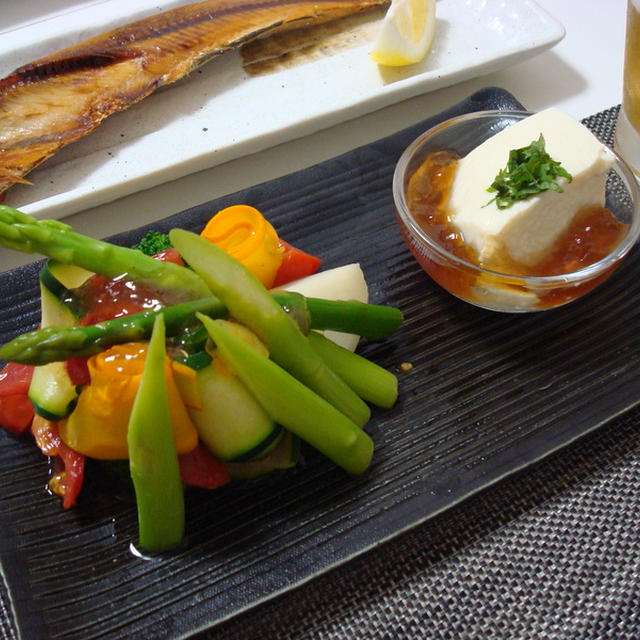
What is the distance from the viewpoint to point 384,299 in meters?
2.02

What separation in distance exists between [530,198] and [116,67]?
71.9 inches

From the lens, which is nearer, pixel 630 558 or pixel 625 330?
pixel 630 558

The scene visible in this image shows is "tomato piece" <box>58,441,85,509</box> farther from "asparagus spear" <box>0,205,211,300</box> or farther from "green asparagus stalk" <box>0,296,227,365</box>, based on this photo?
"asparagus spear" <box>0,205,211,300</box>

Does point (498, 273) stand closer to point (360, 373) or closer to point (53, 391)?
point (360, 373)

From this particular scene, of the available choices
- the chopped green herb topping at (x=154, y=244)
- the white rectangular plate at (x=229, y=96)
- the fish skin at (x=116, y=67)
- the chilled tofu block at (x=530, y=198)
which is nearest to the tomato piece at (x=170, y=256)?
the chopped green herb topping at (x=154, y=244)

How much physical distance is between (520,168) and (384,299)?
539 millimetres

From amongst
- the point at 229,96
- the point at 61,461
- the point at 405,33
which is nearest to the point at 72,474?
the point at 61,461

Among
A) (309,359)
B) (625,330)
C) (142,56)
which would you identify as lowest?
(625,330)

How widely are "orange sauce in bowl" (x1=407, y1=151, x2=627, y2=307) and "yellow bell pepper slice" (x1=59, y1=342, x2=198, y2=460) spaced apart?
848 millimetres

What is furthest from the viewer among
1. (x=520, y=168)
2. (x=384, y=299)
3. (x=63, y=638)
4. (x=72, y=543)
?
(x=384, y=299)

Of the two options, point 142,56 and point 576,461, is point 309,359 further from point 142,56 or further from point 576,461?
point 142,56

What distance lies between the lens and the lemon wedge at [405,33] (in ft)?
8.77

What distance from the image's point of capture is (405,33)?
2697 mm

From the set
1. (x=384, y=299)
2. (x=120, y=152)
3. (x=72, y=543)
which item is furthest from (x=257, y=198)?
(x=72, y=543)
